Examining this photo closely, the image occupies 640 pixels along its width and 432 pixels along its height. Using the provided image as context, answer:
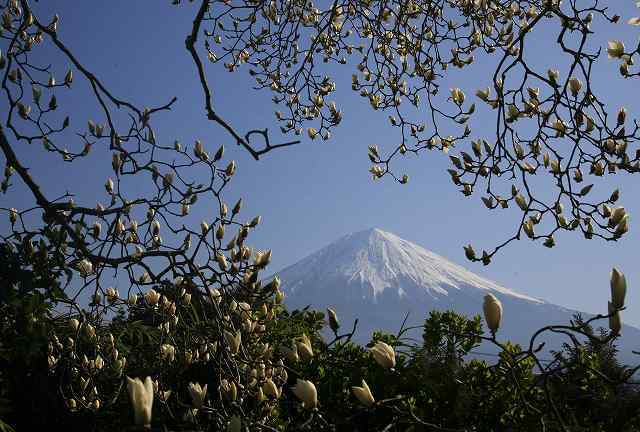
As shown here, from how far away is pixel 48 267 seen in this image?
9.32 feet

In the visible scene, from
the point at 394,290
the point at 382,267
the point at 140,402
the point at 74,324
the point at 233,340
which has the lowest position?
the point at 140,402

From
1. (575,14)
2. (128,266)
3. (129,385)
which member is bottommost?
(129,385)

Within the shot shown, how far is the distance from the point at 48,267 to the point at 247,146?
3.96ft

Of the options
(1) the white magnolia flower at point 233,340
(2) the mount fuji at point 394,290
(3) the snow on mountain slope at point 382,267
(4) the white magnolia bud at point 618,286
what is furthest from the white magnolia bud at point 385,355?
(3) the snow on mountain slope at point 382,267

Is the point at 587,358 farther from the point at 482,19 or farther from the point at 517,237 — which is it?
the point at 482,19

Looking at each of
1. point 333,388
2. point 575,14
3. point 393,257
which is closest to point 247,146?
point 333,388

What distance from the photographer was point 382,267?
9206cm

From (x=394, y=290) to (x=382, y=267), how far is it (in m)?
5.14

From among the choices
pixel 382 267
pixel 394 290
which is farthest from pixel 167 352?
pixel 382 267

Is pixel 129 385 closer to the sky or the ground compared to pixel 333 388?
closer to the sky

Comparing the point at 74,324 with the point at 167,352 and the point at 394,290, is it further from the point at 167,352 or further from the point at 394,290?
the point at 394,290

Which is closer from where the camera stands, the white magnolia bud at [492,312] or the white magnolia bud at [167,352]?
the white magnolia bud at [492,312]

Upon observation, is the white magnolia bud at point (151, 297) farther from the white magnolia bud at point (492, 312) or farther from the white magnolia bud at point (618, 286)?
the white magnolia bud at point (618, 286)

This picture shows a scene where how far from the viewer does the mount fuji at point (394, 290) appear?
250ft
